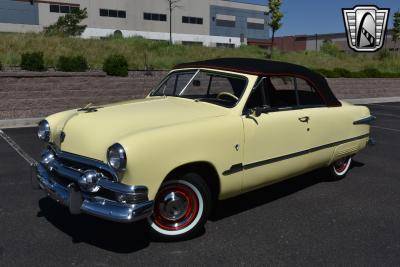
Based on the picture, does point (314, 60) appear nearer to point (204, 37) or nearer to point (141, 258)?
point (141, 258)

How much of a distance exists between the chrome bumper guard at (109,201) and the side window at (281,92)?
1995 mm

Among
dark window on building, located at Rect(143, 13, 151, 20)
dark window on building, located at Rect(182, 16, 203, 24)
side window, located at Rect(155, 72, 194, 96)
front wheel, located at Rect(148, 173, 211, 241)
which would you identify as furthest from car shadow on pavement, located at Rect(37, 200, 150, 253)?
dark window on building, located at Rect(182, 16, 203, 24)

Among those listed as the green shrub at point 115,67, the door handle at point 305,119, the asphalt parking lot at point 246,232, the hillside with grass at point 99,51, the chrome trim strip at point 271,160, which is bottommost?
the asphalt parking lot at point 246,232

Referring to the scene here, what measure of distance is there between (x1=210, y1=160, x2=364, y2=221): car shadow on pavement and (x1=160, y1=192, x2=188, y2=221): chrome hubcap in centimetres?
69

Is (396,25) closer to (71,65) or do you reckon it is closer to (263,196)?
(71,65)

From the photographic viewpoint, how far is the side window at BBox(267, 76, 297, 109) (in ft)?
14.8

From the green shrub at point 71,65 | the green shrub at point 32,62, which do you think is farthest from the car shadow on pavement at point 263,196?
the green shrub at point 32,62

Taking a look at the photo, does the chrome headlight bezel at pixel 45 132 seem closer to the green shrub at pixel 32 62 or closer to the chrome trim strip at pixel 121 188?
the chrome trim strip at pixel 121 188

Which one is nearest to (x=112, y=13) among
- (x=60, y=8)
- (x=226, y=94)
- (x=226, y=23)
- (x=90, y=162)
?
(x=60, y=8)

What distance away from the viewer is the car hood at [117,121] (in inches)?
135

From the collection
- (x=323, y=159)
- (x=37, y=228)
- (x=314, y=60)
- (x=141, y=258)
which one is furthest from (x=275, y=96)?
(x=314, y=60)

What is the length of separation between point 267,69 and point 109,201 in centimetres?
236

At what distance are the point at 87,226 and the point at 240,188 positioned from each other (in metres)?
1.62

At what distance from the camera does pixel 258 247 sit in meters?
3.63
